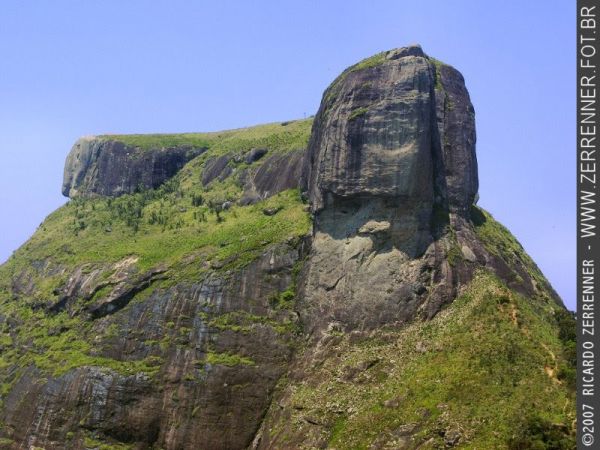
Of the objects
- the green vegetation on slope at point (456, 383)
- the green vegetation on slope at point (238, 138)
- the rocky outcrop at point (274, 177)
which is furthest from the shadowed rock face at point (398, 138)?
the green vegetation on slope at point (238, 138)

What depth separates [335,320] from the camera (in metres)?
63.0

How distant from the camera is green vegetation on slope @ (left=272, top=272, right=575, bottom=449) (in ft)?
154

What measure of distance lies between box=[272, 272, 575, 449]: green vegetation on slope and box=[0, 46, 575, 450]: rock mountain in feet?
0.49

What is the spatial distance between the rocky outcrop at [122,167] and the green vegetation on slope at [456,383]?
6142 cm

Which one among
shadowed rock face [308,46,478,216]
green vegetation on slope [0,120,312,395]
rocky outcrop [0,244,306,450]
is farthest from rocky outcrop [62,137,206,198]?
rocky outcrop [0,244,306,450]

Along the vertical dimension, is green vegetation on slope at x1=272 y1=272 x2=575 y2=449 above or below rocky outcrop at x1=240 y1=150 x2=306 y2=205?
below

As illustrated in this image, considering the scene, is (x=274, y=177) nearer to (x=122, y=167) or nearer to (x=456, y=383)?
(x=122, y=167)

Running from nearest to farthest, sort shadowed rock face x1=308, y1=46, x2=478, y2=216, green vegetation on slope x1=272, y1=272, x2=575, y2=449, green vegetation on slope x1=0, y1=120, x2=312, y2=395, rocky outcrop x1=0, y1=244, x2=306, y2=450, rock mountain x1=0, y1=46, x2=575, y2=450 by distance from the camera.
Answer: green vegetation on slope x1=272, y1=272, x2=575, y2=449, rock mountain x1=0, y1=46, x2=575, y2=450, rocky outcrop x1=0, y1=244, x2=306, y2=450, shadowed rock face x1=308, y1=46, x2=478, y2=216, green vegetation on slope x1=0, y1=120, x2=312, y2=395

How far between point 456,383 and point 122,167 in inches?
3112

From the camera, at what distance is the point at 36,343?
7425cm

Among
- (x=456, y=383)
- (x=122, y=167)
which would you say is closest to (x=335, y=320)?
(x=456, y=383)

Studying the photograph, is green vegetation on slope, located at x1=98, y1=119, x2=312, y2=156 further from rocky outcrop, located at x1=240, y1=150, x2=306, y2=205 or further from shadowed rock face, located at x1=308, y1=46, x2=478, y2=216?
shadowed rock face, located at x1=308, y1=46, x2=478, y2=216

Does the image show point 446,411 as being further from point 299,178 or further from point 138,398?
point 299,178

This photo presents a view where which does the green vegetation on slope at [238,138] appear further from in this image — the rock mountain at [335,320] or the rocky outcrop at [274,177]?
the rock mountain at [335,320]
